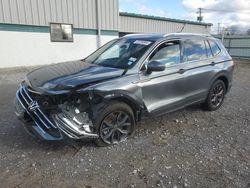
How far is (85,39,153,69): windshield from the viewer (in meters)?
4.25

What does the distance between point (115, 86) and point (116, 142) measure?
0.94 metres

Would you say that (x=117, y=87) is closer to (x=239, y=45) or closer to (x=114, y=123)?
(x=114, y=123)

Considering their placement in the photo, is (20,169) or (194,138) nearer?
(20,169)

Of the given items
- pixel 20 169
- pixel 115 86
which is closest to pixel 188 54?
pixel 115 86

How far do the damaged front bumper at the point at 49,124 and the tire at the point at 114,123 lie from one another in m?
0.18

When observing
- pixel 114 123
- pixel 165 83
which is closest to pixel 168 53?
pixel 165 83

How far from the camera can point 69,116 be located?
Answer: 3455 millimetres

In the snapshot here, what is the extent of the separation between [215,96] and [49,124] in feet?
12.9

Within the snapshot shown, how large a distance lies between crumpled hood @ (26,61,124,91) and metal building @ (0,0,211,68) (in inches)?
358

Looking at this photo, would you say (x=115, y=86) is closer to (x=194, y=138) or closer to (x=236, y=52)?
(x=194, y=138)

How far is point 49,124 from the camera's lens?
3.50m

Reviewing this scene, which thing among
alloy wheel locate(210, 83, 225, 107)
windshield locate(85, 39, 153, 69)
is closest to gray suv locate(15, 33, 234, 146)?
windshield locate(85, 39, 153, 69)

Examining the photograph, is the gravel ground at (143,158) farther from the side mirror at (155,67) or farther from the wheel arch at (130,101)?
the side mirror at (155,67)

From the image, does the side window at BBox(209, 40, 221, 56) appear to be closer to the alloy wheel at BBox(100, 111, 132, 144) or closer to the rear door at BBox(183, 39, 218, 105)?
the rear door at BBox(183, 39, 218, 105)
